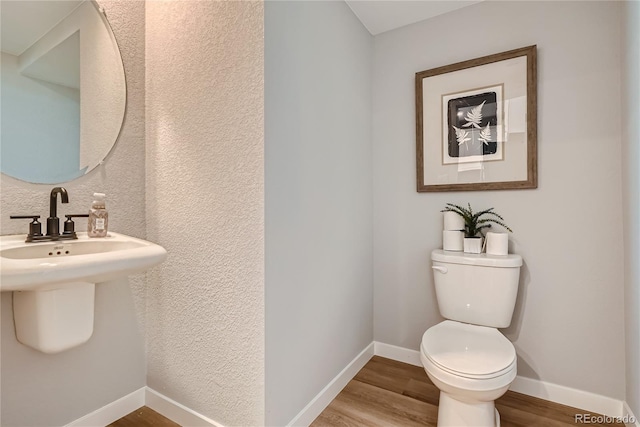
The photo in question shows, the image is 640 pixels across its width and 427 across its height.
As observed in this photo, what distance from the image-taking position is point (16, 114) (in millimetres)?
1202

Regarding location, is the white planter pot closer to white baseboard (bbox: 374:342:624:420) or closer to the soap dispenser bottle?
white baseboard (bbox: 374:342:624:420)

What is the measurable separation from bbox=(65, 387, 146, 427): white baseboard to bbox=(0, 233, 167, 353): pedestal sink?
45 centimetres

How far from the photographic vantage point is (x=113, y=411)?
145 cm

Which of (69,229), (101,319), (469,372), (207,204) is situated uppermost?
(207,204)

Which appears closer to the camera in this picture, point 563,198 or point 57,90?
point 57,90

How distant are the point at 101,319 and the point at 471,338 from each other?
175cm

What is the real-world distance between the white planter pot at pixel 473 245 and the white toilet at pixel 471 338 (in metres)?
0.05

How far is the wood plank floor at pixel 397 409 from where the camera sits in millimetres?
1461

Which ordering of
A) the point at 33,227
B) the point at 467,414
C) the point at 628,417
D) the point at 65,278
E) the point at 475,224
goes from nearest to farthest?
the point at 65,278, the point at 33,227, the point at 467,414, the point at 628,417, the point at 475,224

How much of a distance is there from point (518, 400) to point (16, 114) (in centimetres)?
269

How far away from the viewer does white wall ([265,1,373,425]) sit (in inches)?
48.9

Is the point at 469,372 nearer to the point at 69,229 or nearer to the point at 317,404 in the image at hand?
the point at 317,404

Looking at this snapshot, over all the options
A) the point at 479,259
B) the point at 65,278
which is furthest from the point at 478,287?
the point at 65,278

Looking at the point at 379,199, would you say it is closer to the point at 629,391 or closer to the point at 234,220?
the point at 234,220
